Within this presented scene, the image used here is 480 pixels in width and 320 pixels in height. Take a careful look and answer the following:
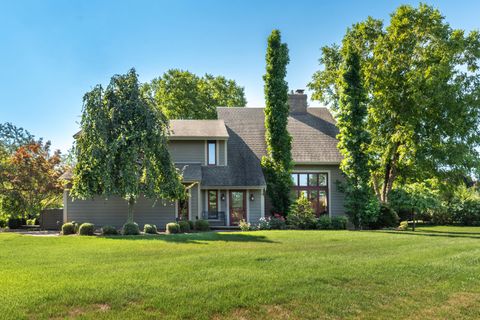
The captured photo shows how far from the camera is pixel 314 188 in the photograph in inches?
964

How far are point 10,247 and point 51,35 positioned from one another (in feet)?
24.2

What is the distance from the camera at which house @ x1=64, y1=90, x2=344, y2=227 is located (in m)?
20.8

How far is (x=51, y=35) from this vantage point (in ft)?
49.1

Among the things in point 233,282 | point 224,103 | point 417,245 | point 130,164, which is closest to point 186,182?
point 130,164

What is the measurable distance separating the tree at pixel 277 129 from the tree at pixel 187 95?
16.5m

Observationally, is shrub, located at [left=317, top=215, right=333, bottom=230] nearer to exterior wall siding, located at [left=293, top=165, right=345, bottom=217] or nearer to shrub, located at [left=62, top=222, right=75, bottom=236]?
exterior wall siding, located at [left=293, top=165, right=345, bottom=217]

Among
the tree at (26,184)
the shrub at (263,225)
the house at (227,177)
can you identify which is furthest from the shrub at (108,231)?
Answer: the tree at (26,184)

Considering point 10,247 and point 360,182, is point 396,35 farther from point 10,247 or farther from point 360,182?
point 10,247

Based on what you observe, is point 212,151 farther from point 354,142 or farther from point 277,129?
point 354,142

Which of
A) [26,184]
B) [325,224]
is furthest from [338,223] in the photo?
[26,184]

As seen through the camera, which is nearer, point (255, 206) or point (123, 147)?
point (123, 147)

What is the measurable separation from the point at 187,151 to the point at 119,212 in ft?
15.8

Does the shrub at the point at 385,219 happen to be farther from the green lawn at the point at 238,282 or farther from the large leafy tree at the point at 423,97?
the green lawn at the point at 238,282

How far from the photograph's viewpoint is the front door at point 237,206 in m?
22.3
